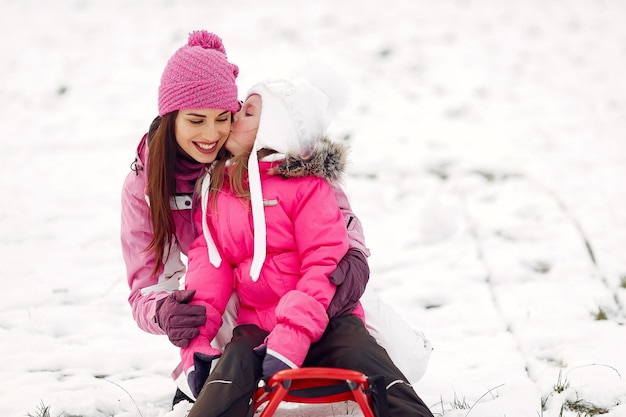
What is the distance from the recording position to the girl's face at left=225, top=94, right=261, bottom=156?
252cm

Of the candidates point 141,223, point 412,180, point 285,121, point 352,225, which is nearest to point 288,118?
point 285,121

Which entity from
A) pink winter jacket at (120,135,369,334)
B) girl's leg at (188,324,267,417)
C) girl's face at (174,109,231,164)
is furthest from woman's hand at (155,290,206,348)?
girl's face at (174,109,231,164)

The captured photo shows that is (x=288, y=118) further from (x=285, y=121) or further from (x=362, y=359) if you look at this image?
(x=362, y=359)

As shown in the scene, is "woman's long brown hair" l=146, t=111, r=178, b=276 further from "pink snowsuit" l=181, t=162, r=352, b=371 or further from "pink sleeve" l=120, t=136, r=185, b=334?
"pink snowsuit" l=181, t=162, r=352, b=371

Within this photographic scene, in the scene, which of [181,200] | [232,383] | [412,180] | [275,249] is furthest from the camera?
[412,180]

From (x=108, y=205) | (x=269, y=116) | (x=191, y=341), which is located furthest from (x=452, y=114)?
(x=191, y=341)

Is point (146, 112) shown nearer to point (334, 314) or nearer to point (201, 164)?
point (201, 164)

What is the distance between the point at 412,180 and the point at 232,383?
3589 mm

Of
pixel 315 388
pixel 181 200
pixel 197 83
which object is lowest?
pixel 315 388

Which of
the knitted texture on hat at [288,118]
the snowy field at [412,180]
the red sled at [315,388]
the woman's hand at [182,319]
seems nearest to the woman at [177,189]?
the woman's hand at [182,319]

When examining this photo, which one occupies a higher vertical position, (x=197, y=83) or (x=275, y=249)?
(x=197, y=83)

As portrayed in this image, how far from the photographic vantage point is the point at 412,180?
5.35 meters

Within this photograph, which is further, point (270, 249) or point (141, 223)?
point (141, 223)

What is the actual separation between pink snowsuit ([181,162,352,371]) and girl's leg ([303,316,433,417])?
0.13 metres
